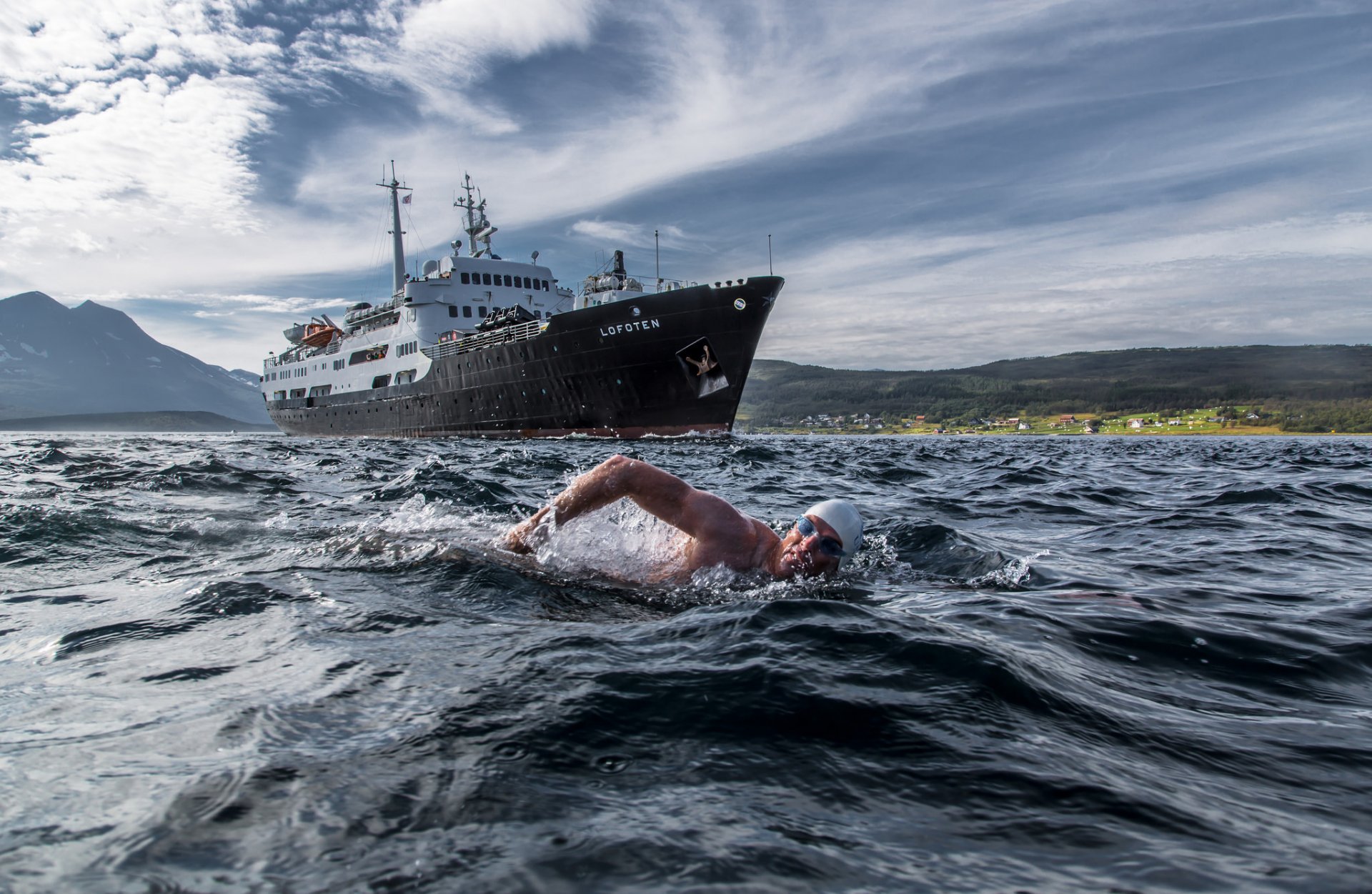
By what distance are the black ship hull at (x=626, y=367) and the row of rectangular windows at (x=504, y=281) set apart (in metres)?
7.37

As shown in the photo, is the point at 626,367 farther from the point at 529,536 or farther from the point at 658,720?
the point at 658,720

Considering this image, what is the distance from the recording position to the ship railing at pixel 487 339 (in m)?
25.8

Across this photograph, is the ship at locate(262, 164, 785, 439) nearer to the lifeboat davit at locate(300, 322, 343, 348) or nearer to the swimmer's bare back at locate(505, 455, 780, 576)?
the lifeboat davit at locate(300, 322, 343, 348)

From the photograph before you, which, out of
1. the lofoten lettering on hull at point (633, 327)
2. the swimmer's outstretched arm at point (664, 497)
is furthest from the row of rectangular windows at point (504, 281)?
the swimmer's outstretched arm at point (664, 497)

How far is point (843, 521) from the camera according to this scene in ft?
14.5

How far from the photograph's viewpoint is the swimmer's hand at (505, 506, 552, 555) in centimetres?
503

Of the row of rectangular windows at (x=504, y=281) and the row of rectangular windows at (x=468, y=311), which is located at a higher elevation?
the row of rectangular windows at (x=504, y=281)

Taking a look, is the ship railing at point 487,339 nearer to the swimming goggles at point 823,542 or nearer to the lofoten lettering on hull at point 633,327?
the lofoten lettering on hull at point 633,327

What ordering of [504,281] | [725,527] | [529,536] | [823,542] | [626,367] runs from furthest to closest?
[504,281] → [626,367] → [529,536] → [725,527] → [823,542]

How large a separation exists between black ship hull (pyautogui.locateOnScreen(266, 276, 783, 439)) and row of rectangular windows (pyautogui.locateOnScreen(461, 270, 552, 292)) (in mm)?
7366

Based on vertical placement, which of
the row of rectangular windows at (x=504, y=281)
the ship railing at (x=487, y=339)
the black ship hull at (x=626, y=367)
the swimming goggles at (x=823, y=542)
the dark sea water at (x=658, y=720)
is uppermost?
the row of rectangular windows at (x=504, y=281)

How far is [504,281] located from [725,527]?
34545mm

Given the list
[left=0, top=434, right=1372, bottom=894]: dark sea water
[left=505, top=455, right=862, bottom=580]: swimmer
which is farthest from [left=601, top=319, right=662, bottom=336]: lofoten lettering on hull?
[left=505, top=455, right=862, bottom=580]: swimmer

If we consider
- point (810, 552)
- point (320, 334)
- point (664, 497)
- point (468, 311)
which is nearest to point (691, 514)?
point (664, 497)
